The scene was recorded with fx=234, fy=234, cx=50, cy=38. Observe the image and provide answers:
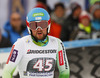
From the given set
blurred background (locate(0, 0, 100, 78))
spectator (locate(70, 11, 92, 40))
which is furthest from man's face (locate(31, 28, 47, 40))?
spectator (locate(70, 11, 92, 40))

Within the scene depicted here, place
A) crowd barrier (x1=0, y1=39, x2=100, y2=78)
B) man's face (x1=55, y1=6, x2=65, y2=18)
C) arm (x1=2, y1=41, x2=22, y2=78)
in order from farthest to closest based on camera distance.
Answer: man's face (x1=55, y1=6, x2=65, y2=18) → crowd barrier (x1=0, y1=39, x2=100, y2=78) → arm (x1=2, y1=41, x2=22, y2=78)

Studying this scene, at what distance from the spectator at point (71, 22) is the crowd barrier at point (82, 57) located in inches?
30.7

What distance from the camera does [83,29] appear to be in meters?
5.09

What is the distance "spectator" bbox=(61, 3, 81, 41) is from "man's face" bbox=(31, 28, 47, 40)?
2476 millimetres

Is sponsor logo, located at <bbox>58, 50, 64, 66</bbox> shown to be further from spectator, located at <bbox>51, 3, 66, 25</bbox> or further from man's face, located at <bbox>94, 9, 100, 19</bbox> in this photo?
man's face, located at <bbox>94, 9, 100, 19</bbox>

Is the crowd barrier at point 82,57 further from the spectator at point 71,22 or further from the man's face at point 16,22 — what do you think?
the man's face at point 16,22

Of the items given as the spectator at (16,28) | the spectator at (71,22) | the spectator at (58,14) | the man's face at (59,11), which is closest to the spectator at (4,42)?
the spectator at (16,28)

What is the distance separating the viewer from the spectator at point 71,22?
5070 millimetres

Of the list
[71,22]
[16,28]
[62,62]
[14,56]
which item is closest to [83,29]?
[71,22]

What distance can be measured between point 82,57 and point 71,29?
1234 mm

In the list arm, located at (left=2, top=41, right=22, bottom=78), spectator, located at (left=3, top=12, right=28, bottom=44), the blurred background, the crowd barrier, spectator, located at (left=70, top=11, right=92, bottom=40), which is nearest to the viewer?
arm, located at (left=2, top=41, right=22, bottom=78)

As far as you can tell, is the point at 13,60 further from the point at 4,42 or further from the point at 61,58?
the point at 4,42

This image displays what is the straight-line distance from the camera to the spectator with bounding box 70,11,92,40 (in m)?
4.86

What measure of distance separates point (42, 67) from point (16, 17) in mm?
2751
